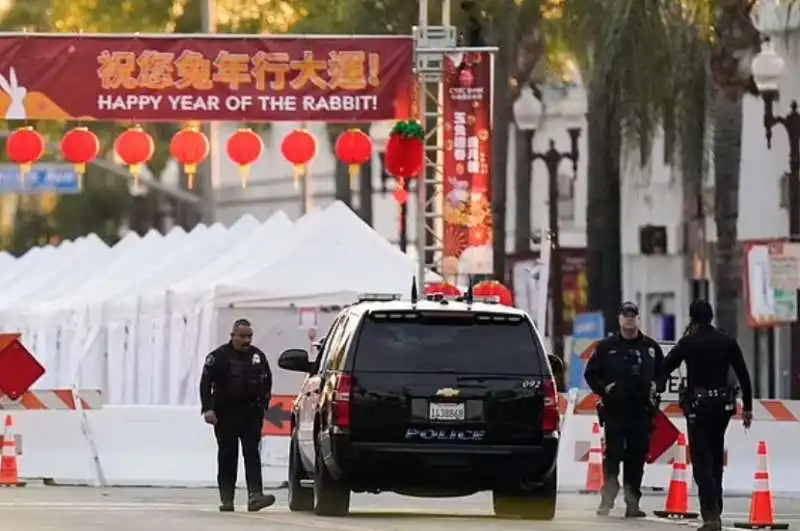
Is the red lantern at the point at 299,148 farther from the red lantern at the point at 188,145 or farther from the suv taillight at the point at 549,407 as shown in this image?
the suv taillight at the point at 549,407

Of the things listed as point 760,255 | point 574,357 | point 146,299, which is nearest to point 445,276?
point 574,357

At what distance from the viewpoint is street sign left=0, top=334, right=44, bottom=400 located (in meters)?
26.5

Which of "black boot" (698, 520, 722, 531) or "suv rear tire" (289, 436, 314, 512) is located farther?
"suv rear tire" (289, 436, 314, 512)

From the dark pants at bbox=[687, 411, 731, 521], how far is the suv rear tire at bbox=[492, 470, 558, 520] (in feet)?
3.61

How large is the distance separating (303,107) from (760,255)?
6663mm

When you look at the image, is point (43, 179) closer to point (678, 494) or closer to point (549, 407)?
point (678, 494)

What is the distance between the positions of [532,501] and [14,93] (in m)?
13.3

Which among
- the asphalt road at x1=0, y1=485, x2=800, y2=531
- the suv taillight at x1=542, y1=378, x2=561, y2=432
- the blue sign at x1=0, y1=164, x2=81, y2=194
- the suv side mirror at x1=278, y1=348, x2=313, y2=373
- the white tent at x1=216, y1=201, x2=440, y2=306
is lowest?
the asphalt road at x1=0, y1=485, x2=800, y2=531

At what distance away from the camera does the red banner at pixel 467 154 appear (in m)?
30.1

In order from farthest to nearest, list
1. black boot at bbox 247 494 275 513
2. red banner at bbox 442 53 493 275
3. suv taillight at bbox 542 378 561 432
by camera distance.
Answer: red banner at bbox 442 53 493 275
black boot at bbox 247 494 275 513
suv taillight at bbox 542 378 561 432

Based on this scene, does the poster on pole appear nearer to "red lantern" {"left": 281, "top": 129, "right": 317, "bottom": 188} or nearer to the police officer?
"red lantern" {"left": 281, "top": 129, "right": 317, "bottom": 188}

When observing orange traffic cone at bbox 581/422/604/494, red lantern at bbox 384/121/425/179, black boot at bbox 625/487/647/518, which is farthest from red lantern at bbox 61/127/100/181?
black boot at bbox 625/487/647/518

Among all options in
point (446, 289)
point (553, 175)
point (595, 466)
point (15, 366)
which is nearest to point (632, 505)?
point (595, 466)

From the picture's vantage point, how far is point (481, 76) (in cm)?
3019
